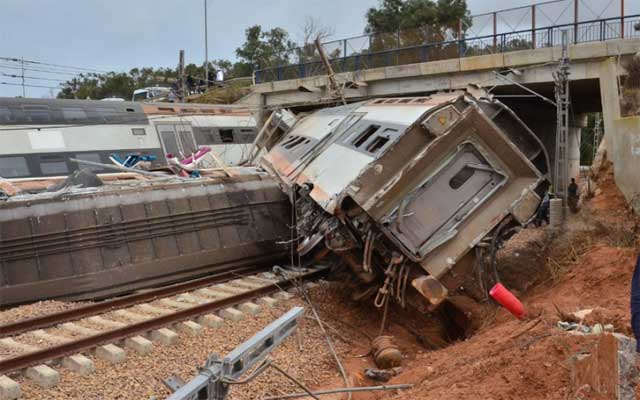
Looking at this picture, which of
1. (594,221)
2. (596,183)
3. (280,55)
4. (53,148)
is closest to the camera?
(594,221)

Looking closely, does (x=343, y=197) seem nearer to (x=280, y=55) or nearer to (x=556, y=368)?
(x=556, y=368)

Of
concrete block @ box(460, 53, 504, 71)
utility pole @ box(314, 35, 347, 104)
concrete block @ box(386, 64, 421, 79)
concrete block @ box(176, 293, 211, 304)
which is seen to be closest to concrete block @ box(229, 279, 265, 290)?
concrete block @ box(176, 293, 211, 304)

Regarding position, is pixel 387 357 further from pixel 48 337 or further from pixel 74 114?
pixel 74 114

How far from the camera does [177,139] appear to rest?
2200 centimetres

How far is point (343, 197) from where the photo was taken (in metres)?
8.16

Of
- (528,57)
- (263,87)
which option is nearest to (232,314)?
(528,57)


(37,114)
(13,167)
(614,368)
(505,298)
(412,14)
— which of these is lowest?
(505,298)

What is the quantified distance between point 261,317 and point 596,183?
11264 millimetres

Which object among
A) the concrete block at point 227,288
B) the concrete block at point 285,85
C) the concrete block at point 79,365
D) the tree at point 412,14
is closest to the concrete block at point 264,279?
the concrete block at point 227,288

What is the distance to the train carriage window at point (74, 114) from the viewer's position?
63.8 feet

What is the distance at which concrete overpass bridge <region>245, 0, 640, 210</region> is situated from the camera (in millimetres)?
16984

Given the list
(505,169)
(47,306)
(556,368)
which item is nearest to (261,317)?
(47,306)

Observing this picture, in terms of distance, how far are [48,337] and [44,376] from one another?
1.49m

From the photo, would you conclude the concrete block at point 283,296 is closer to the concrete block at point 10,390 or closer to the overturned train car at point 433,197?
the overturned train car at point 433,197
